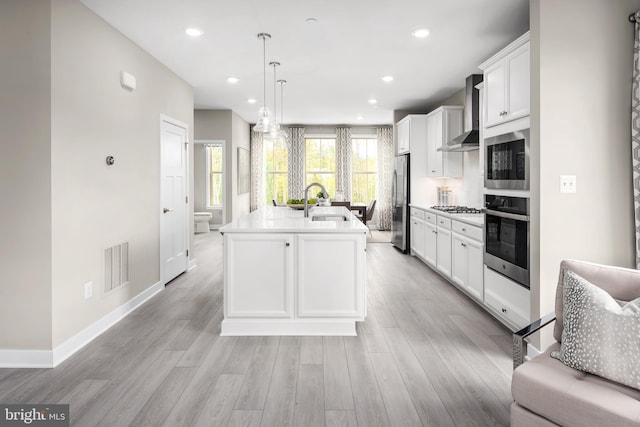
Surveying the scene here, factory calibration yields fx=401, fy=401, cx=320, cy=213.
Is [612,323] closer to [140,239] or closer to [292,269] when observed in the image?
[292,269]

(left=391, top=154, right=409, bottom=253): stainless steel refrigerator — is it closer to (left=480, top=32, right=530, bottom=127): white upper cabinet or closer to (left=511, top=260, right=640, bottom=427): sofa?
(left=480, top=32, right=530, bottom=127): white upper cabinet

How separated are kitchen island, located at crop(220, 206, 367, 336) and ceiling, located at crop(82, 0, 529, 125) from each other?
5.84ft

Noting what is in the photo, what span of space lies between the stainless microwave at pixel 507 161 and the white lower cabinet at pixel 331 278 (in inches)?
49.0

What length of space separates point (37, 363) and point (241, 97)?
4.97 metres

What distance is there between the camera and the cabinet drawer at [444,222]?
4.76m

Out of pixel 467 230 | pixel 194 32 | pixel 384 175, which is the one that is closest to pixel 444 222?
pixel 467 230

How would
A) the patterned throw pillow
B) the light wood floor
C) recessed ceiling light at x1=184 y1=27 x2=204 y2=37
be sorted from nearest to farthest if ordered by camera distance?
the patterned throw pillow → the light wood floor → recessed ceiling light at x1=184 y1=27 x2=204 y2=37

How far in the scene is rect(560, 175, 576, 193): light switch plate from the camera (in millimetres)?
2621

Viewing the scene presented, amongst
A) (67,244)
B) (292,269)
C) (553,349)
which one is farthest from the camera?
(292,269)

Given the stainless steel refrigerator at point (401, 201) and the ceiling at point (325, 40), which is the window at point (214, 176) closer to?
the ceiling at point (325, 40)

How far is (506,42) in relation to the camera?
4.04 m

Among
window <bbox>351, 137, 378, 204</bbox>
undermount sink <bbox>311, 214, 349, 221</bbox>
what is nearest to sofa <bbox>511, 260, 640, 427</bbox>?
undermount sink <bbox>311, 214, 349, 221</bbox>

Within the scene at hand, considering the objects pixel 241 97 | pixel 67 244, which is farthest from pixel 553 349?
pixel 241 97

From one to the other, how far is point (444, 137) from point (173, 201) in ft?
13.0
